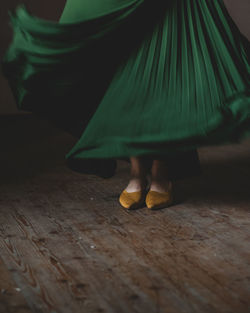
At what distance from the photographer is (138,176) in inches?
63.0

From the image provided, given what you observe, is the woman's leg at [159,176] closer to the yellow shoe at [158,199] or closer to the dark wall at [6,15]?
the yellow shoe at [158,199]

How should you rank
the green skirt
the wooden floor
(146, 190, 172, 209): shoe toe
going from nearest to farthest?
the wooden floor, the green skirt, (146, 190, 172, 209): shoe toe

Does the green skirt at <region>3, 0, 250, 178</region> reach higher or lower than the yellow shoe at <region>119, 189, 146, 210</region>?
higher

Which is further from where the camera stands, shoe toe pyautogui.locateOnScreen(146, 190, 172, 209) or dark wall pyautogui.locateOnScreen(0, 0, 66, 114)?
dark wall pyautogui.locateOnScreen(0, 0, 66, 114)

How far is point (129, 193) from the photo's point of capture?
1.58 meters

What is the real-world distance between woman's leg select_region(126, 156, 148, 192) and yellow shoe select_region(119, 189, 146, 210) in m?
0.02

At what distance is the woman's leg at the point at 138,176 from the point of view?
159 cm

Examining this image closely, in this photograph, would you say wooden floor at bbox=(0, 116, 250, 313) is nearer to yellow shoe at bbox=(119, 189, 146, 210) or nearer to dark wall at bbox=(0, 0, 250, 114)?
yellow shoe at bbox=(119, 189, 146, 210)

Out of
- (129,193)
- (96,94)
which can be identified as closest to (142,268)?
(129,193)

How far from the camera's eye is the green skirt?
135cm

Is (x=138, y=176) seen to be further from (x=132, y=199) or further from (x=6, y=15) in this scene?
(x=6, y=15)

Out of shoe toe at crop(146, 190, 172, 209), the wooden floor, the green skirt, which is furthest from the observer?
shoe toe at crop(146, 190, 172, 209)

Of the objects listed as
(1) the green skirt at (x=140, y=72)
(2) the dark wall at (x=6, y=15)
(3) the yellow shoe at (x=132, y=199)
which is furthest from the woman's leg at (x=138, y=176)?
(2) the dark wall at (x=6, y=15)

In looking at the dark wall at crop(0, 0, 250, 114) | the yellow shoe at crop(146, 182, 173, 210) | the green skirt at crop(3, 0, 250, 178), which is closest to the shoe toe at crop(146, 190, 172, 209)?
the yellow shoe at crop(146, 182, 173, 210)
